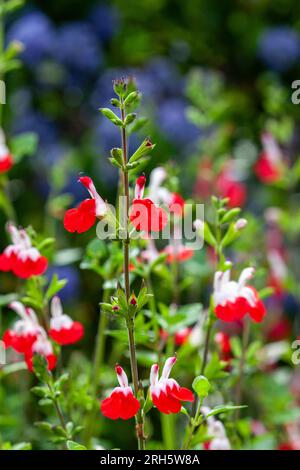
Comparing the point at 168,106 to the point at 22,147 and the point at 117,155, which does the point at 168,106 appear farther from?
the point at 117,155

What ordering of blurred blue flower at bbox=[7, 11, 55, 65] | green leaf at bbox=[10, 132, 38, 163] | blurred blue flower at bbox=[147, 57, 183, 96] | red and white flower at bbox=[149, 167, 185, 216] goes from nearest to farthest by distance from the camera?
red and white flower at bbox=[149, 167, 185, 216], green leaf at bbox=[10, 132, 38, 163], blurred blue flower at bbox=[7, 11, 55, 65], blurred blue flower at bbox=[147, 57, 183, 96]

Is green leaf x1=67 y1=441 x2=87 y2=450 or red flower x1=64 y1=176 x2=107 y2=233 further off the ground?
red flower x1=64 y1=176 x2=107 y2=233

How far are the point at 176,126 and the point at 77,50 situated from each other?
256mm

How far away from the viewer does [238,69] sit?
1745 mm

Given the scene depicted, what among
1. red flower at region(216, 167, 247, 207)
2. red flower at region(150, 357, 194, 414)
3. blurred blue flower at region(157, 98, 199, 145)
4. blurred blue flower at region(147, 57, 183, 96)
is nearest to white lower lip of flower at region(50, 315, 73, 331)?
red flower at region(150, 357, 194, 414)

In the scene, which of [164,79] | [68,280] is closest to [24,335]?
[68,280]

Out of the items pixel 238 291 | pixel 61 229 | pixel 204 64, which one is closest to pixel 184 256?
pixel 238 291

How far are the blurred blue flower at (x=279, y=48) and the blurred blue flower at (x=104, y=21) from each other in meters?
0.33

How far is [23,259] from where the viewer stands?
1.95 ft

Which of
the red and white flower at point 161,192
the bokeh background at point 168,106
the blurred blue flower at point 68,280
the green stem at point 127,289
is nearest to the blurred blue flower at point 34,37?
the bokeh background at point 168,106

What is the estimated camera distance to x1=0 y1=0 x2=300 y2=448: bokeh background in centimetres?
114

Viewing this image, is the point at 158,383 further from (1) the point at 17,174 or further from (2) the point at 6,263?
(1) the point at 17,174

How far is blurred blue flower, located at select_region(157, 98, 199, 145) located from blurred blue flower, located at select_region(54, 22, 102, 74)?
0.18 m

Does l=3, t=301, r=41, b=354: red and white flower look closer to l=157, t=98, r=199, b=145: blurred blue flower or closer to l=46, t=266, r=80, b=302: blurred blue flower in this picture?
l=46, t=266, r=80, b=302: blurred blue flower
